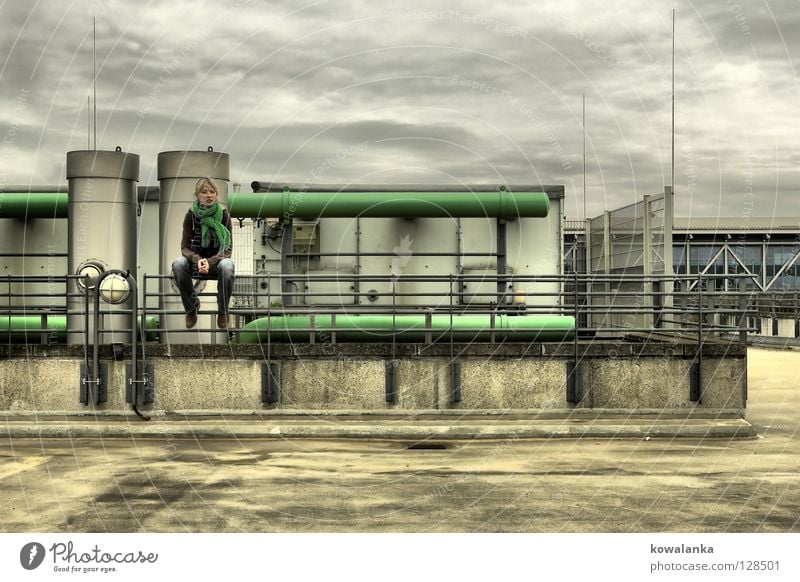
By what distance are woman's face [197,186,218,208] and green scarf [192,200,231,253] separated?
47 mm

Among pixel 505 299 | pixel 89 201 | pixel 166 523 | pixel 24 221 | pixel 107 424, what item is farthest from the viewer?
pixel 24 221

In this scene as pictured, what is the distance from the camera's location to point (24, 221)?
18.3m

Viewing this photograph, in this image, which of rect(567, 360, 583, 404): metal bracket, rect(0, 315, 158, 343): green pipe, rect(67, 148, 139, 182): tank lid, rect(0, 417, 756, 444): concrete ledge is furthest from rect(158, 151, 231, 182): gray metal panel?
rect(567, 360, 583, 404): metal bracket

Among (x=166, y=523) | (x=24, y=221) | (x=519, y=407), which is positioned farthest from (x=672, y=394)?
(x=24, y=221)

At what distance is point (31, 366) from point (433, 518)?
8.08m

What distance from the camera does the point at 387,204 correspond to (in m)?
16.9

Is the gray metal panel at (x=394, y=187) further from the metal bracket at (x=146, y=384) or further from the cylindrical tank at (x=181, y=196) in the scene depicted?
the metal bracket at (x=146, y=384)

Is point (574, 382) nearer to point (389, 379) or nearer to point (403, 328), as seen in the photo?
point (389, 379)

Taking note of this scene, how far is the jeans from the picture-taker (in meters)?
13.1

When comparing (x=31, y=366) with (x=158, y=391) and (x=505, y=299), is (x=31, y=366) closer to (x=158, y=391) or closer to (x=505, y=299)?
(x=158, y=391)

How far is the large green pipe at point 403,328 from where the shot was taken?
15359 millimetres

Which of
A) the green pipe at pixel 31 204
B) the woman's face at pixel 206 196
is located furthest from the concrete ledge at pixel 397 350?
the green pipe at pixel 31 204

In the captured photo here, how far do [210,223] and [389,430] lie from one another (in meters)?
3.54

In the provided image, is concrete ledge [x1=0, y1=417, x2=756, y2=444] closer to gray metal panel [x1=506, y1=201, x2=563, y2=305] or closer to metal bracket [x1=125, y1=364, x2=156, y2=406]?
metal bracket [x1=125, y1=364, x2=156, y2=406]
